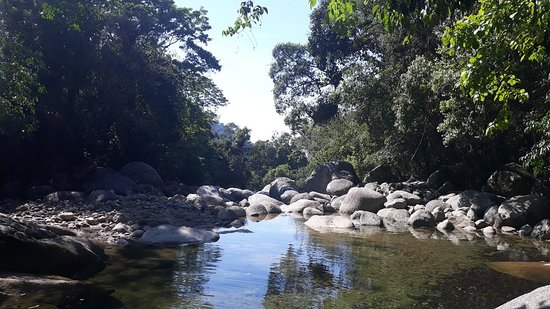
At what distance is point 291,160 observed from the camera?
4459 centimetres

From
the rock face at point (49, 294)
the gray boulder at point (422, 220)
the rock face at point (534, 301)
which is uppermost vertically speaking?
the gray boulder at point (422, 220)

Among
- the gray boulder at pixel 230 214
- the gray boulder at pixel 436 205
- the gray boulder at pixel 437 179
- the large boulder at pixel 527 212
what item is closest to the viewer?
the large boulder at pixel 527 212

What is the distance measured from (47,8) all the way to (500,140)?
1536 cm

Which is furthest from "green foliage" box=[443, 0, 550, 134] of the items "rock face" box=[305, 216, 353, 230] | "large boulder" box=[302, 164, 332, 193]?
"large boulder" box=[302, 164, 332, 193]

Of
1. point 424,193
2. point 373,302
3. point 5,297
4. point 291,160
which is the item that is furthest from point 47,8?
point 291,160

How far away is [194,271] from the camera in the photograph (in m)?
7.24

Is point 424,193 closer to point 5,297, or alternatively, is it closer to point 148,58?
point 148,58

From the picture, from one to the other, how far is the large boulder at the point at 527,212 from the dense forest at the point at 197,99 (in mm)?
1178

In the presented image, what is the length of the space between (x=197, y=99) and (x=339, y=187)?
12.5 meters

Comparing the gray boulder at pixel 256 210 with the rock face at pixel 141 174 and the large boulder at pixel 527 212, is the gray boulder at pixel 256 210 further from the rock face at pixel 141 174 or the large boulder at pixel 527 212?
the large boulder at pixel 527 212

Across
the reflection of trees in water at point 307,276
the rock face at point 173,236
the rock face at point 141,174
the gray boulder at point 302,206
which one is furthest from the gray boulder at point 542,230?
the rock face at point 141,174

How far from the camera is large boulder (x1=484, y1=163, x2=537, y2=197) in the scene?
55.0 ft

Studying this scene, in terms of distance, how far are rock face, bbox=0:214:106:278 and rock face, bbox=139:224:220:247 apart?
216 cm

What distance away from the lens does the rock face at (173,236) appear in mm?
9625
